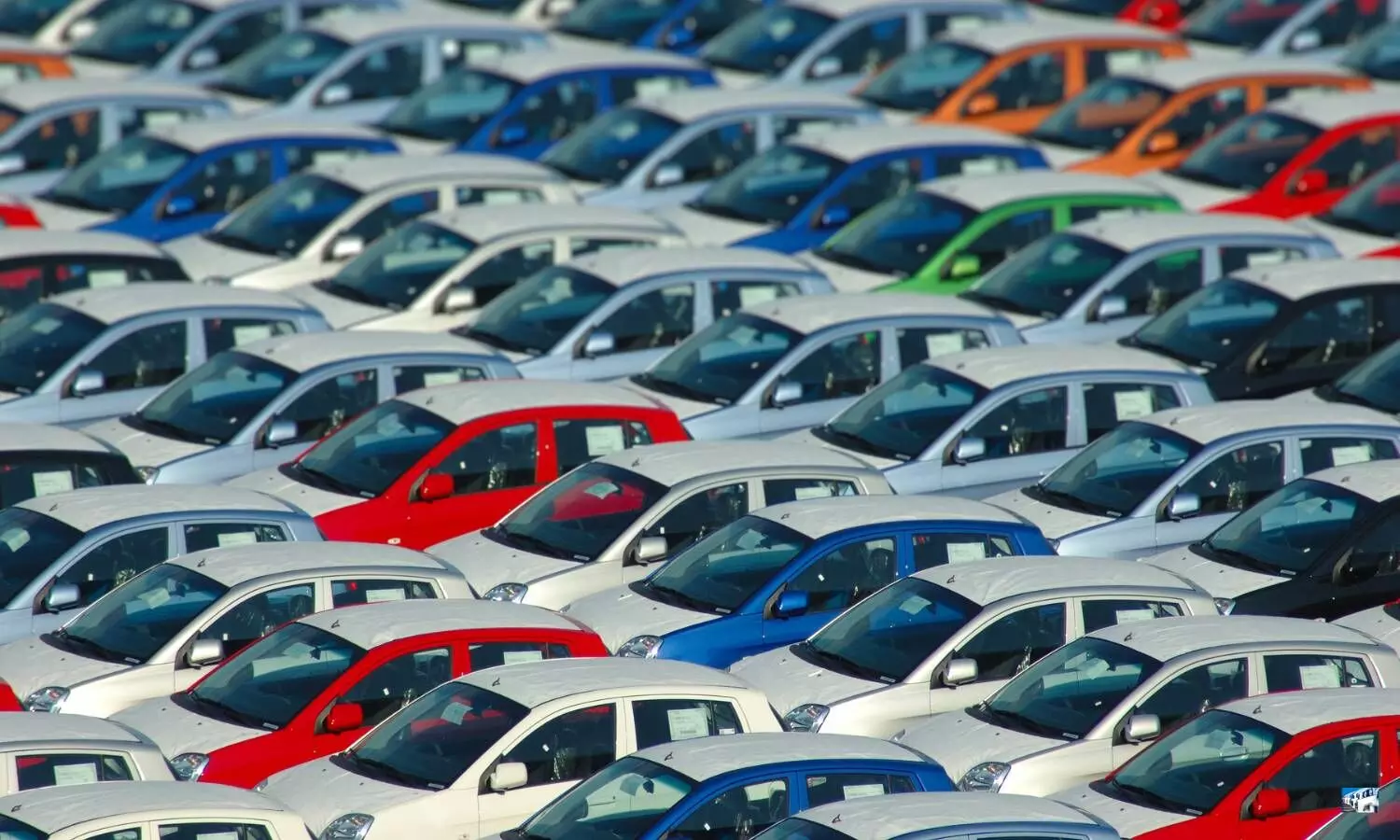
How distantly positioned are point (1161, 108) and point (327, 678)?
1543 cm

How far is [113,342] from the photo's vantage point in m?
19.9

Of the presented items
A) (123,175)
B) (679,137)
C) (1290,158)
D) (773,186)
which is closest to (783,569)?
(773,186)

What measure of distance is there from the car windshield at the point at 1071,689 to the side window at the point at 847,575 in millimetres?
1669

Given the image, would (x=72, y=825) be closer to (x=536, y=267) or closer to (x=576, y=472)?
(x=576, y=472)

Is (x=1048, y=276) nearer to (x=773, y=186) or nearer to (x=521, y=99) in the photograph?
(x=773, y=186)

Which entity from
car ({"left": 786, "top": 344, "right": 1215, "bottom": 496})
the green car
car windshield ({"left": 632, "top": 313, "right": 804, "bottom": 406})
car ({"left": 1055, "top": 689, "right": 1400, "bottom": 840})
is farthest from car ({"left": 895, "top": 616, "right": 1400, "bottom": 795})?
the green car

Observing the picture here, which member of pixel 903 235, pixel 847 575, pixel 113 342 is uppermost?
pixel 903 235

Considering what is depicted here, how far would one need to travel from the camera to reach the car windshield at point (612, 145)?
87.2ft

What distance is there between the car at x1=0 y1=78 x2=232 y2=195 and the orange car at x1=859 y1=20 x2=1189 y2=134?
7.59m

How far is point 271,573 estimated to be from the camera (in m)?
15.1

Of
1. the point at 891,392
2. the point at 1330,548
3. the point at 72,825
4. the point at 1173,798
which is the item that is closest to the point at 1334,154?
the point at 891,392

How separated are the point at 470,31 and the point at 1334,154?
9.67m

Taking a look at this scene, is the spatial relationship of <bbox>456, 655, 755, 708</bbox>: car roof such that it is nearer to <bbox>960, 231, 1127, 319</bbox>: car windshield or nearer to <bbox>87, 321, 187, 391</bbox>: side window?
<bbox>87, 321, 187, 391</bbox>: side window

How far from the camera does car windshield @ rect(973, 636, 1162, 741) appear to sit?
46.2 ft
